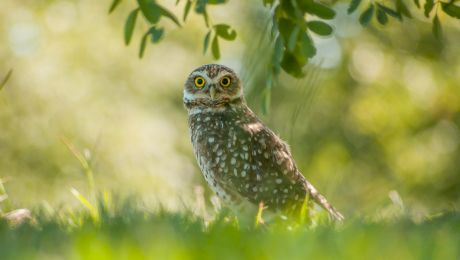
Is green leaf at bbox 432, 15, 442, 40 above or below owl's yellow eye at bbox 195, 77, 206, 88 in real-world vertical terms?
above

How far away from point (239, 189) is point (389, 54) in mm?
11256

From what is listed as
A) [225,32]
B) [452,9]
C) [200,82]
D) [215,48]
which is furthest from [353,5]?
[200,82]

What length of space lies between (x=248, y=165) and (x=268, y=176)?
155mm

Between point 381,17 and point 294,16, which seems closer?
point 294,16

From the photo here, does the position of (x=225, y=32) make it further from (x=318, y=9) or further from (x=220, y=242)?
(x=220, y=242)

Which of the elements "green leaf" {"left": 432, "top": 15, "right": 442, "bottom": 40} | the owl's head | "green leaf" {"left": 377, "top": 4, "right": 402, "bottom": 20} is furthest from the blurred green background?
"green leaf" {"left": 377, "top": 4, "right": 402, "bottom": 20}

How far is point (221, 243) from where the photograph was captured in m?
3.03

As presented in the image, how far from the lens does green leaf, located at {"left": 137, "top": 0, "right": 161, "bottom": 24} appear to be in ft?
14.9

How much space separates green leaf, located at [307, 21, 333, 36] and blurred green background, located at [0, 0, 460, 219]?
6.55 meters

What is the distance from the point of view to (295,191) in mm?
6012

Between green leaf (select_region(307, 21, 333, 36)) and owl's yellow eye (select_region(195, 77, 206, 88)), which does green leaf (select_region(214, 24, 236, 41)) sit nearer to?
green leaf (select_region(307, 21, 333, 36))

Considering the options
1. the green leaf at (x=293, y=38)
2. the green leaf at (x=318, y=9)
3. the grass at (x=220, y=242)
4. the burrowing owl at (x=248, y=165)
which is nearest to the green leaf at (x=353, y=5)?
the green leaf at (x=318, y=9)

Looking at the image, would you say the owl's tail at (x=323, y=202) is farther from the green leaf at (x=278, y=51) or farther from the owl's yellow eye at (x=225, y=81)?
the green leaf at (x=278, y=51)

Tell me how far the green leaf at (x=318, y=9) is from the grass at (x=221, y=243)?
1329 mm
